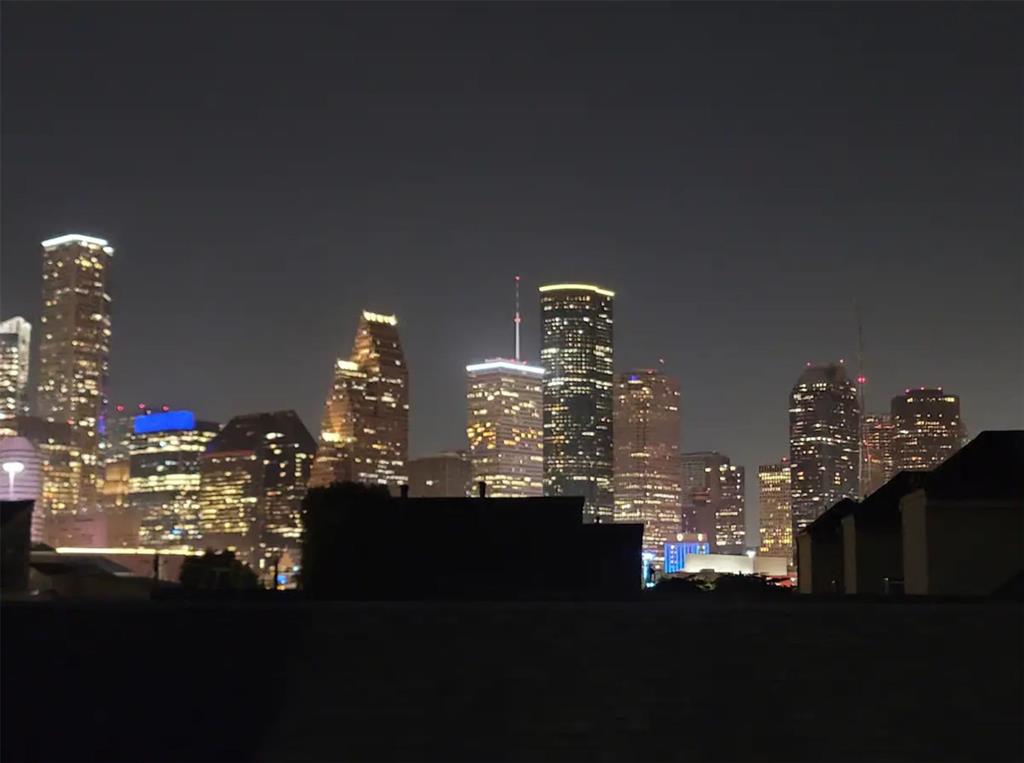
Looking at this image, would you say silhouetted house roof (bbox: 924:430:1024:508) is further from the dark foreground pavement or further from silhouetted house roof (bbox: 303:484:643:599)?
the dark foreground pavement

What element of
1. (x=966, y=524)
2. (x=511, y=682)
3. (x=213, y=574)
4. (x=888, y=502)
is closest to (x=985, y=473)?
(x=966, y=524)

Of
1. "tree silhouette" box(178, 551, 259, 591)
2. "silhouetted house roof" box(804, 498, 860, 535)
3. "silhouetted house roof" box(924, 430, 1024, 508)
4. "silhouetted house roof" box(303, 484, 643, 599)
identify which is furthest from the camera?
"tree silhouette" box(178, 551, 259, 591)

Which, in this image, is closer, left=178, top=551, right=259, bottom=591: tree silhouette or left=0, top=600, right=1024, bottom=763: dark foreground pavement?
left=0, top=600, right=1024, bottom=763: dark foreground pavement

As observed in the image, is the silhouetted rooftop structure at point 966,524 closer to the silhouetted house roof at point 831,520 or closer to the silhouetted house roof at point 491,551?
the silhouetted house roof at point 831,520

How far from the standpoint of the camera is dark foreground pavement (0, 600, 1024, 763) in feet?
43.7

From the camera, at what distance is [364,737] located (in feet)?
44.0

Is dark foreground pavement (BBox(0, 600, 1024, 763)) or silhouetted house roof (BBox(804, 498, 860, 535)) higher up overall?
silhouetted house roof (BBox(804, 498, 860, 535))

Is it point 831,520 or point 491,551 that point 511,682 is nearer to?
point 491,551

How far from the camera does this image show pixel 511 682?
13.8 metres

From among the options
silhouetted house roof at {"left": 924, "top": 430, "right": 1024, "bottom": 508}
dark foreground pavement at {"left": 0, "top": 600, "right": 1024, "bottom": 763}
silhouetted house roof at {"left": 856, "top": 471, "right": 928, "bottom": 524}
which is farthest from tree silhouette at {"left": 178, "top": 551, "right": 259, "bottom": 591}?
dark foreground pavement at {"left": 0, "top": 600, "right": 1024, "bottom": 763}

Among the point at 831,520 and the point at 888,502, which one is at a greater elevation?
the point at 888,502

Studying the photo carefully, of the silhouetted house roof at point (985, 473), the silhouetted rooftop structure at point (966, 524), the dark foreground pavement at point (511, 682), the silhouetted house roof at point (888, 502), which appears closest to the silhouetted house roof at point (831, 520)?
the silhouetted house roof at point (888, 502)

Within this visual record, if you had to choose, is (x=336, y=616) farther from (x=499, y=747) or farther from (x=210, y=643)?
(x=499, y=747)

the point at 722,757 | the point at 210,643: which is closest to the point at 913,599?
the point at 722,757
